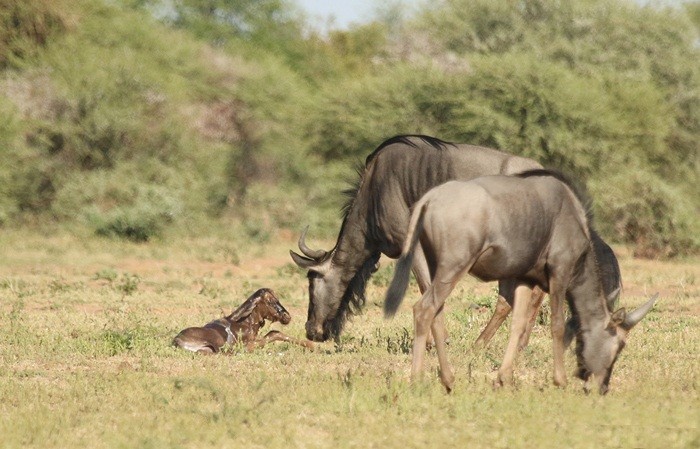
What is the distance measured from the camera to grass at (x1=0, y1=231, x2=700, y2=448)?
259 inches

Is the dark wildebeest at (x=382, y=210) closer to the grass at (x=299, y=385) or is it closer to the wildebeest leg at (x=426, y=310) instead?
the grass at (x=299, y=385)

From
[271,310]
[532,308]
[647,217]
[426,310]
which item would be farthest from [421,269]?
[647,217]

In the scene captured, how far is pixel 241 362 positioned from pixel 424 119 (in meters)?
17.0

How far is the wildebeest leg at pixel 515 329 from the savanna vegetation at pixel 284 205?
0.58 feet

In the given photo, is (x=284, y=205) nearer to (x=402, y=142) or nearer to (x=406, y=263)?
(x=402, y=142)

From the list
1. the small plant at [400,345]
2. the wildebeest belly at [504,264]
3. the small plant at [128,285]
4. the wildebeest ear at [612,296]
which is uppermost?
the wildebeest belly at [504,264]

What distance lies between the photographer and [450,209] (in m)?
7.45

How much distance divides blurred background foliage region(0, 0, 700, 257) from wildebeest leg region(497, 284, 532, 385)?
13778 millimetres

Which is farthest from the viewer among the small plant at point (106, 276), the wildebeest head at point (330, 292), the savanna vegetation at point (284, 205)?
the small plant at point (106, 276)

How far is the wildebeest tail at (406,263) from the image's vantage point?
7.55m

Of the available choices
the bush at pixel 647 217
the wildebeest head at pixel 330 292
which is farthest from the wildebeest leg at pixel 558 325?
the bush at pixel 647 217

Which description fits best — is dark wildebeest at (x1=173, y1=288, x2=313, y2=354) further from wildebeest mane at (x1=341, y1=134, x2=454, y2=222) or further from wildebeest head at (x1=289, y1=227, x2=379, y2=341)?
wildebeest mane at (x1=341, y1=134, x2=454, y2=222)

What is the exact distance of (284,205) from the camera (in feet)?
87.0

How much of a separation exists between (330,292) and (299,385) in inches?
98.9
